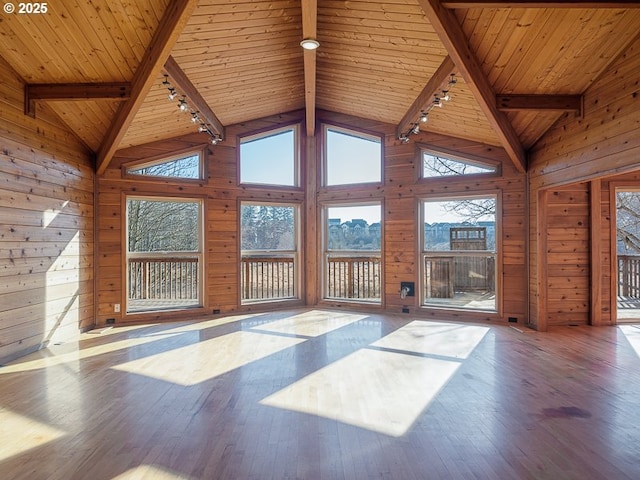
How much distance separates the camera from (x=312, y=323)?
226 inches

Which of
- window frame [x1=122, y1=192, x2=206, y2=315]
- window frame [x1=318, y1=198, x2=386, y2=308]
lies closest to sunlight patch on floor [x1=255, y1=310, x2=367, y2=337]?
window frame [x1=318, y1=198, x2=386, y2=308]

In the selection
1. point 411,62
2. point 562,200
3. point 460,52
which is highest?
point 411,62

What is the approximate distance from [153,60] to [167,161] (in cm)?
261

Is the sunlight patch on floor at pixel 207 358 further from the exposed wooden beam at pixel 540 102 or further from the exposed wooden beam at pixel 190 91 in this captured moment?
the exposed wooden beam at pixel 540 102

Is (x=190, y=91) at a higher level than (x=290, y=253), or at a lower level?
higher

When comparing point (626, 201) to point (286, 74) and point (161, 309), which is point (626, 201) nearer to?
point (286, 74)

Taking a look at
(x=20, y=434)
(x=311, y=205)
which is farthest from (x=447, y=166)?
(x=20, y=434)

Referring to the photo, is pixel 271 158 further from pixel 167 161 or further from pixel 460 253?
pixel 460 253

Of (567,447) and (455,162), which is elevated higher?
(455,162)

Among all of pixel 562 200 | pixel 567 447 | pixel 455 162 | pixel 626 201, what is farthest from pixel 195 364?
pixel 626 201

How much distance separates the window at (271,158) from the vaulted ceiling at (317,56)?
1.09 m

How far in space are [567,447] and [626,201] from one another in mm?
7237

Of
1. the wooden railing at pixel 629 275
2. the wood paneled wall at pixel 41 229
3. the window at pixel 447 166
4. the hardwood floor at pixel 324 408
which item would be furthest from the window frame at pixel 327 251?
the wooden railing at pixel 629 275

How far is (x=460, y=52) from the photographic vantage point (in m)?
3.67
